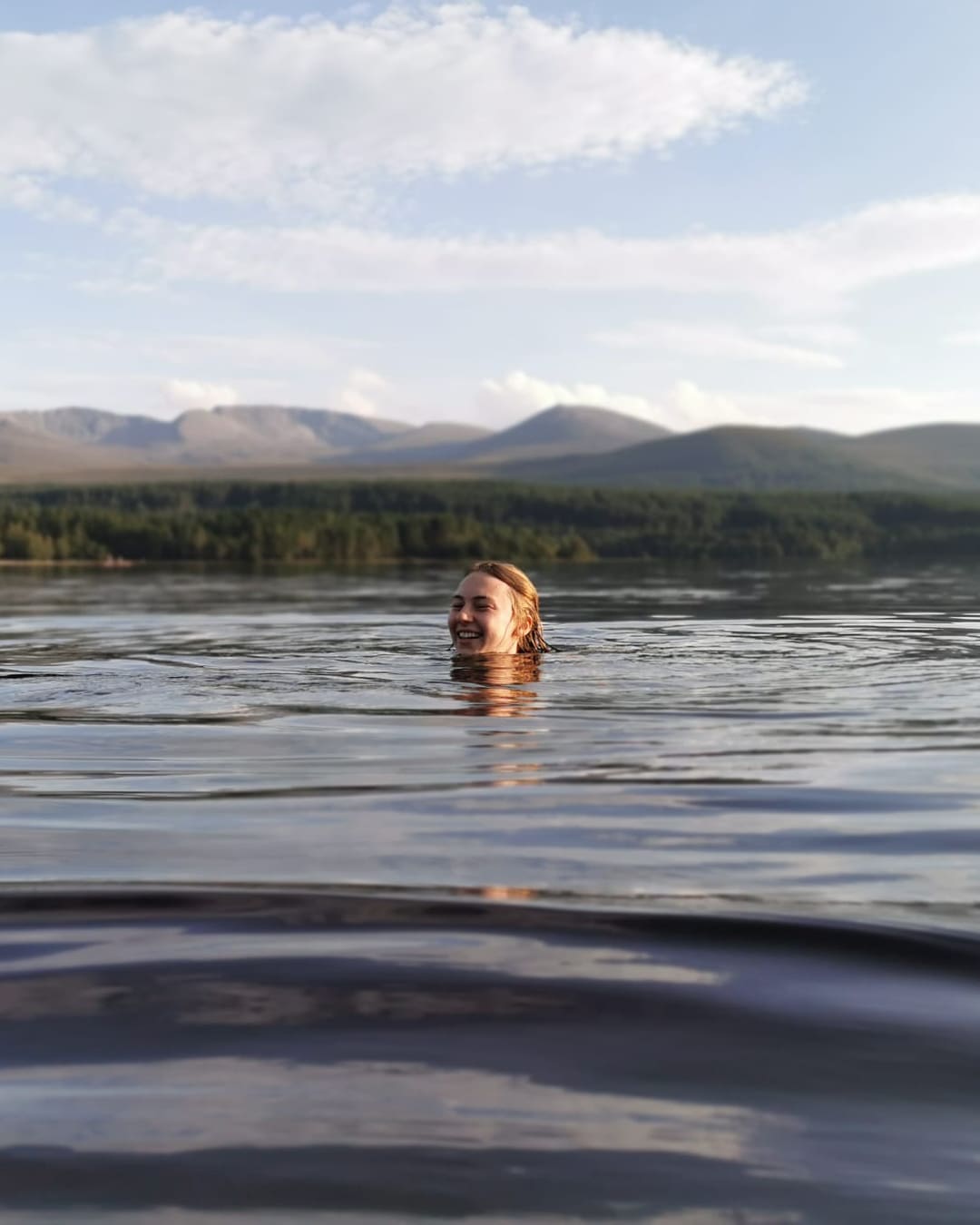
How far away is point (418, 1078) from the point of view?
321 centimetres

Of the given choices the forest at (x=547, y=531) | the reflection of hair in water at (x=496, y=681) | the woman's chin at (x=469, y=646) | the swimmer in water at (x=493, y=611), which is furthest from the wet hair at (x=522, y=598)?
the forest at (x=547, y=531)

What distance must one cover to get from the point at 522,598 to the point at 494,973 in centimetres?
985

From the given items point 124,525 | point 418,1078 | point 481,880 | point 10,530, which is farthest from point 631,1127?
point 124,525

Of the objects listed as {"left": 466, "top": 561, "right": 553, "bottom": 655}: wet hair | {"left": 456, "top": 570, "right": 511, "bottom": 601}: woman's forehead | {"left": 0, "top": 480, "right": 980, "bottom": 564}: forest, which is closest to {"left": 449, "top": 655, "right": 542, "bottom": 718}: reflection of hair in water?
{"left": 466, "top": 561, "right": 553, "bottom": 655}: wet hair

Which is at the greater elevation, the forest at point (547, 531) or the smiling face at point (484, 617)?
the forest at point (547, 531)

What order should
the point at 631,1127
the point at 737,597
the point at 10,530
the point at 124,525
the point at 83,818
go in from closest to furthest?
the point at 631,1127, the point at 83,818, the point at 737,597, the point at 10,530, the point at 124,525

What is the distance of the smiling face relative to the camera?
43.4ft

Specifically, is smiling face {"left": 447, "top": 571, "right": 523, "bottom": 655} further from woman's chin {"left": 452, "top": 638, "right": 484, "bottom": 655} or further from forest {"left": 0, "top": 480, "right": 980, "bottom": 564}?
forest {"left": 0, "top": 480, "right": 980, "bottom": 564}

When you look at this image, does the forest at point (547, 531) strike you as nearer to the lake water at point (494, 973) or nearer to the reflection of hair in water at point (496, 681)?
the reflection of hair in water at point (496, 681)

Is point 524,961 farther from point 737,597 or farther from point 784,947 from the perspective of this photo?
point 737,597

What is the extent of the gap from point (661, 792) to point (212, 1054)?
3.69m

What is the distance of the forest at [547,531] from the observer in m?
100

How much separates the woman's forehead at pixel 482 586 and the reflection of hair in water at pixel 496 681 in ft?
2.08

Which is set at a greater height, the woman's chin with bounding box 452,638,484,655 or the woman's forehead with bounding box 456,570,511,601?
the woman's forehead with bounding box 456,570,511,601
